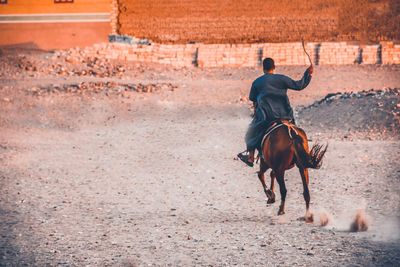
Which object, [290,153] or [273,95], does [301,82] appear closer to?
[273,95]

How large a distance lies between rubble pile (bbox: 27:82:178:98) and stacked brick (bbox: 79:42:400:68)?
16.4 ft

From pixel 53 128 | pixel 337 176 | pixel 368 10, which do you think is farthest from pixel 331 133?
pixel 368 10

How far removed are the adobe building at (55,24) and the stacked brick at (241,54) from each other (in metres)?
1.45

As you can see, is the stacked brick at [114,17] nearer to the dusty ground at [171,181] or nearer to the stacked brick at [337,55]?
the dusty ground at [171,181]

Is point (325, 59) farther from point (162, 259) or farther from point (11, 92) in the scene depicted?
point (162, 259)

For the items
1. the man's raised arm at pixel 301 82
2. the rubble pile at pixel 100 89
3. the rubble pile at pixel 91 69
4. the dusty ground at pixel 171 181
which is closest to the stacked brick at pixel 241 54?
the rubble pile at pixel 91 69

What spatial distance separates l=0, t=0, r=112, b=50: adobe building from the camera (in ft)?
75.7

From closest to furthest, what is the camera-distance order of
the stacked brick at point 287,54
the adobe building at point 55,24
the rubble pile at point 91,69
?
the rubble pile at point 91,69 < the stacked brick at point 287,54 < the adobe building at point 55,24

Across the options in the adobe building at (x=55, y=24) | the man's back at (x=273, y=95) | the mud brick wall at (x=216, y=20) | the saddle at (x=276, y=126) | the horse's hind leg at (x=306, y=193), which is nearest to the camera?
the horse's hind leg at (x=306, y=193)

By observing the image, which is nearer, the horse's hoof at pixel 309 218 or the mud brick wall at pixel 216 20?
the horse's hoof at pixel 309 218

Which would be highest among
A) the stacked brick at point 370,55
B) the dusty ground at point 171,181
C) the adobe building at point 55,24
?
the adobe building at point 55,24

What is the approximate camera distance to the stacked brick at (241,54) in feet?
71.3

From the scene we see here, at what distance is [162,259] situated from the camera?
482cm

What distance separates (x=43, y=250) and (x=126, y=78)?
14.2 meters
